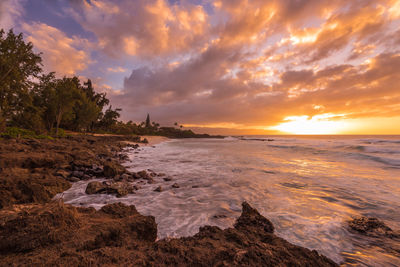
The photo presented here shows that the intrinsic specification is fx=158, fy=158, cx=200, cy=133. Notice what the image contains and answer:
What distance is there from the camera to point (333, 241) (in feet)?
9.89

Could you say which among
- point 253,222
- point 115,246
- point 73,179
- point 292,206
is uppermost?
point 115,246

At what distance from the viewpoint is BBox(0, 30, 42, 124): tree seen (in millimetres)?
18203

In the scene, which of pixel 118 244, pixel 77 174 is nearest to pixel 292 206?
pixel 118 244

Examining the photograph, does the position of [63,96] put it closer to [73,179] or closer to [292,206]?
[73,179]

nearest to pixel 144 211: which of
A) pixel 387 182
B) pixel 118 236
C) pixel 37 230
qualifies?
pixel 118 236

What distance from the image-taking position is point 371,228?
3.36 meters

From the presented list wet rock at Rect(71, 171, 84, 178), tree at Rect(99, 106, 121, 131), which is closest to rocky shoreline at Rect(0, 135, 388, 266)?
wet rock at Rect(71, 171, 84, 178)

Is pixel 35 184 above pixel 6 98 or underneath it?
underneath

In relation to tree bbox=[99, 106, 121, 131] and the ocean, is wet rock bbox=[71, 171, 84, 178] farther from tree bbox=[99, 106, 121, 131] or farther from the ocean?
tree bbox=[99, 106, 121, 131]

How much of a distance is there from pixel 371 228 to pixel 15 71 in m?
31.0

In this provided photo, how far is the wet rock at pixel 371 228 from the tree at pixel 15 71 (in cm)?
2940

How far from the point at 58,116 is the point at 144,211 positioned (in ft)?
108

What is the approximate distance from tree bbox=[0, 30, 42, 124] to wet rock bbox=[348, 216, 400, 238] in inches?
1158

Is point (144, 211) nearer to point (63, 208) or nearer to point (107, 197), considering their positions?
point (107, 197)
